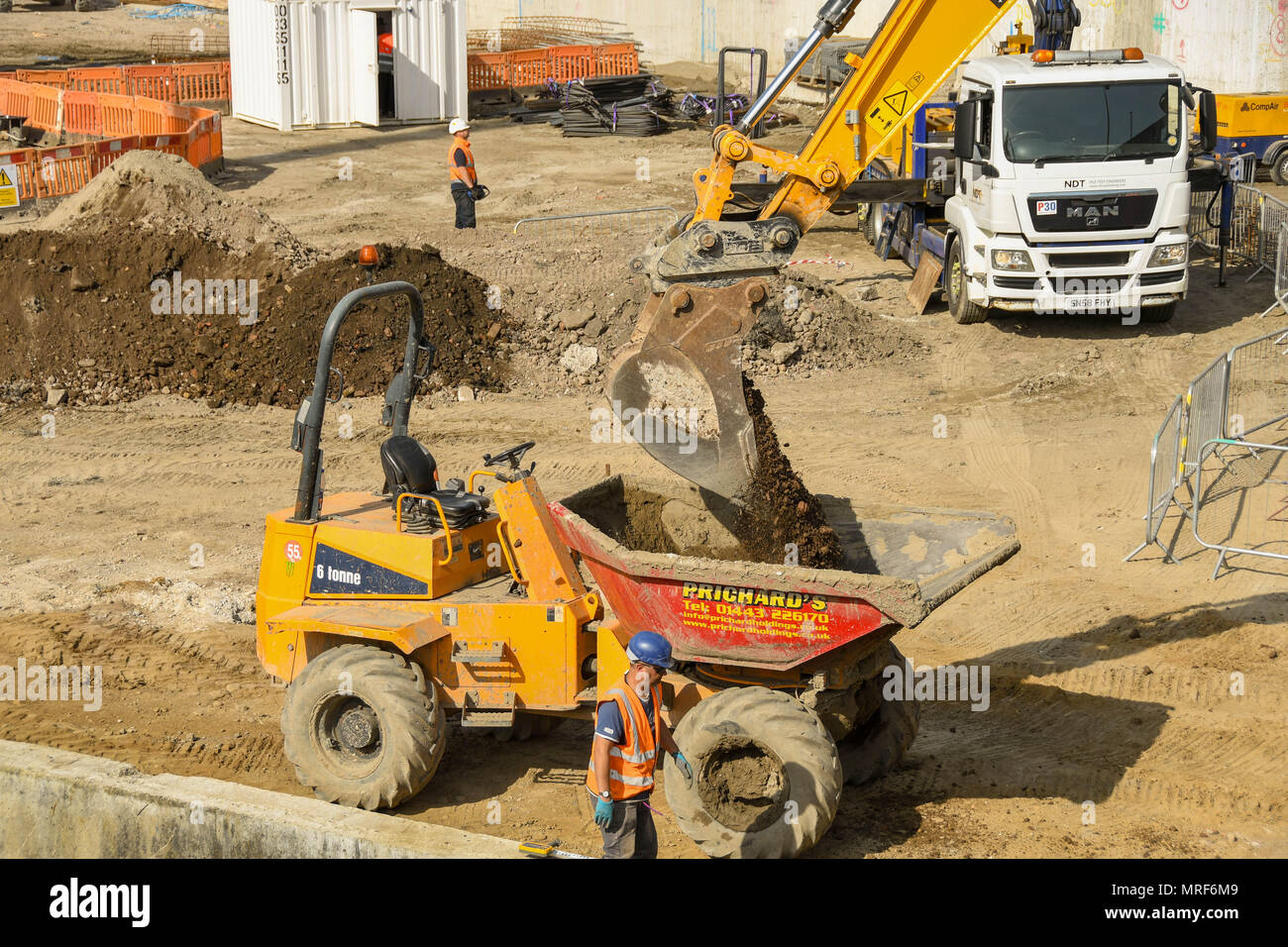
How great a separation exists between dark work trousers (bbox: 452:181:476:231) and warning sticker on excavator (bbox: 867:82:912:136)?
11214mm

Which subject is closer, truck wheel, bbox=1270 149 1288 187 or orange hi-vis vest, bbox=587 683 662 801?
orange hi-vis vest, bbox=587 683 662 801

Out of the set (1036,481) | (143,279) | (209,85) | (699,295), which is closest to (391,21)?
(209,85)

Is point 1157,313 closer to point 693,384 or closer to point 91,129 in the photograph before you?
point 693,384

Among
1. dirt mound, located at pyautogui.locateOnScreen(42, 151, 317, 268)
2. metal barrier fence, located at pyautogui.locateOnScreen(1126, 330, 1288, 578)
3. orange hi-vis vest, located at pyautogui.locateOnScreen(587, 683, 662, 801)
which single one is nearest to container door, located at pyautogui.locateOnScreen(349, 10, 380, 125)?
dirt mound, located at pyautogui.locateOnScreen(42, 151, 317, 268)

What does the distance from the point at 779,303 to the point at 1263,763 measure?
9.23 meters

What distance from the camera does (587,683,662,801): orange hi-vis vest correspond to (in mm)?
6121

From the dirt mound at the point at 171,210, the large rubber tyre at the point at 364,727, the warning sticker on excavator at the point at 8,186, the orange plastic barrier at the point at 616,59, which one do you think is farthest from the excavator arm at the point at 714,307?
the orange plastic barrier at the point at 616,59

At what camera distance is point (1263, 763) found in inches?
320

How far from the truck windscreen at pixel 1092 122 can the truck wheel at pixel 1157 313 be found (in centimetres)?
208

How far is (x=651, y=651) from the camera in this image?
619 centimetres

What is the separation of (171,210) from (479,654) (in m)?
12.2

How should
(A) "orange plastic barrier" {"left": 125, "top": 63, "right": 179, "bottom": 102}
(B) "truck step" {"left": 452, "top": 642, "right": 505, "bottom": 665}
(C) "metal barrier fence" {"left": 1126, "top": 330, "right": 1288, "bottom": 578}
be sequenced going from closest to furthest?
(B) "truck step" {"left": 452, "top": 642, "right": 505, "bottom": 665} < (C) "metal barrier fence" {"left": 1126, "top": 330, "right": 1288, "bottom": 578} < (A) "orange plastic barrier" {"left": 125, "top": 63, "right": 179, "bottom": 102}

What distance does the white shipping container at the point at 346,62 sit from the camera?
96.9ft

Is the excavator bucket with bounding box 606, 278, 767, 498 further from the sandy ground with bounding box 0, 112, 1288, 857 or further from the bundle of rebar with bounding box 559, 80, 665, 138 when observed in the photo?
the bundle of rebar with bounding box 559, 80, 665, 138
